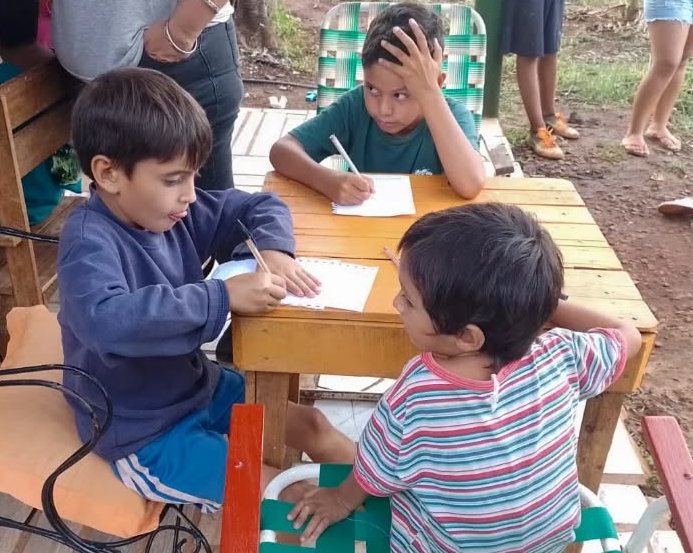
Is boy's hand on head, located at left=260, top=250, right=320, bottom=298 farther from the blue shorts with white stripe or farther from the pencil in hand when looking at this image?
the blue shorts with white stripe

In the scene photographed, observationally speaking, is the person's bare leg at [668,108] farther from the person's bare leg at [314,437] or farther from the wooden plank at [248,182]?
the person's bare leg at [314,437]

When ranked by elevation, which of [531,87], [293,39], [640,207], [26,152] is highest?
[26,152]

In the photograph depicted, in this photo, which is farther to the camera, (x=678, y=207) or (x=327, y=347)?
(x=678, y=207)

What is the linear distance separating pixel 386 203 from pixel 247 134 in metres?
3.12

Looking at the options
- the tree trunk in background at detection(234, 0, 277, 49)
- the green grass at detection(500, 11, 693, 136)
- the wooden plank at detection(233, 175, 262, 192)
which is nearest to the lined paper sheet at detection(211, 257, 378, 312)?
the wooden plank at detection(233, 175, 262, 192)

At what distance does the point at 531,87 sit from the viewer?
4.73 meters

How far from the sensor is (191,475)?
1548 millimetres

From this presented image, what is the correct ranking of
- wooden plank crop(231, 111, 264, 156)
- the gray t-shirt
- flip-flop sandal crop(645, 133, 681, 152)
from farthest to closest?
flip-flop sandal crop(645, 133, 681, 152), wooden plank crop(231, 111, 264, 156), the gray t-shirt

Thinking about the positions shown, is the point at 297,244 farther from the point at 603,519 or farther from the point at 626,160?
the point at 626,160

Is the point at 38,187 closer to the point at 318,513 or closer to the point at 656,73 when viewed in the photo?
the point at 318,513

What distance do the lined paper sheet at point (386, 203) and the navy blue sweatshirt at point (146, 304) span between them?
18 cm

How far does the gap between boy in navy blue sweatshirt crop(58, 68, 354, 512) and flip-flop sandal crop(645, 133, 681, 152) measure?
13.3 ft

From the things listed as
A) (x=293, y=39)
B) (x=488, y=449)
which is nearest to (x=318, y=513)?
(x=488, y=449)

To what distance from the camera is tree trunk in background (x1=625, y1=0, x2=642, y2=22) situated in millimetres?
7244
